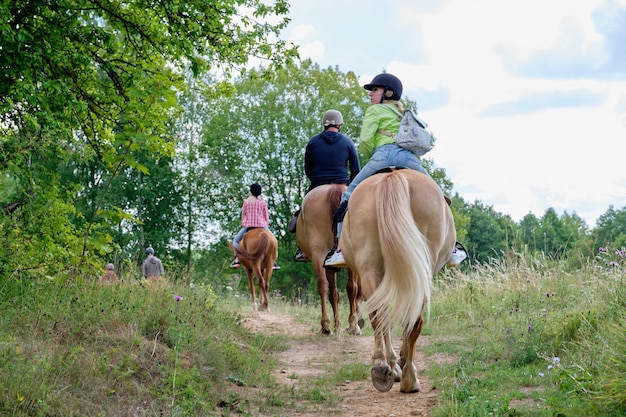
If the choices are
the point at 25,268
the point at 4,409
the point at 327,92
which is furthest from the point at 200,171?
the point at 4,409

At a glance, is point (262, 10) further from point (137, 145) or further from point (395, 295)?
point (395, 295)

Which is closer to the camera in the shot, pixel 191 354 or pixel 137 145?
pixel 191 354

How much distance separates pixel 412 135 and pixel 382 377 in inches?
97.3

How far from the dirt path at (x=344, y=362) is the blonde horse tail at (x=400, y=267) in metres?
0.67

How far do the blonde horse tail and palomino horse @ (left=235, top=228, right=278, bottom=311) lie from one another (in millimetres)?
11185

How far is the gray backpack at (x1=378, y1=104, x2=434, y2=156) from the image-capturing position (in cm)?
687

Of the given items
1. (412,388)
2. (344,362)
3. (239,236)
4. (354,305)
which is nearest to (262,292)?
(239,236)

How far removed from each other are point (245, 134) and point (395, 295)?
3720cm

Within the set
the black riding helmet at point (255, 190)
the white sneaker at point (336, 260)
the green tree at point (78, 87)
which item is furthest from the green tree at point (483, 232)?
the white sneaker at point (336, 260)

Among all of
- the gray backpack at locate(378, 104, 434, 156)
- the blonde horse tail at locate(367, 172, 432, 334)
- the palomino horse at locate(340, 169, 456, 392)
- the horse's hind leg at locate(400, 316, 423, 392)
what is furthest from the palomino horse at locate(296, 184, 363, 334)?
the blonde horse tail at locate(367, 172, 432, 334)

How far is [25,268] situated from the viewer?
7.08m

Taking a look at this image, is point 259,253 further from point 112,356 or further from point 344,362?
point 112,356

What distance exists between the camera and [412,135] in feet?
22.5

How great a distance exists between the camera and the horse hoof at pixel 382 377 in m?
5.71
